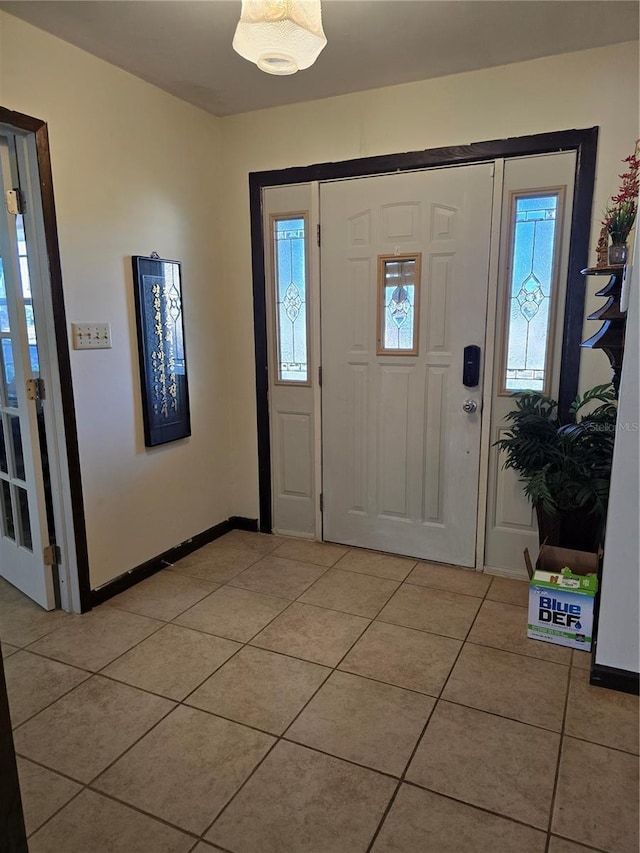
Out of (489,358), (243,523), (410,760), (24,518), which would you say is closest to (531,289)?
(489,358)

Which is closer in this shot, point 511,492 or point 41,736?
point 41,736

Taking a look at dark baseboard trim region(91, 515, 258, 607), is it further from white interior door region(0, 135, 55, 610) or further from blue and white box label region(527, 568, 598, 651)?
blue and white box label region(527, 568, 598, 651)

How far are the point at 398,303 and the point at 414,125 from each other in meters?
0.88

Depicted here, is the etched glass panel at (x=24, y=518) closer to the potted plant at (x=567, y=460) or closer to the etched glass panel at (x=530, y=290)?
the potted plant at (x=567, y=460)

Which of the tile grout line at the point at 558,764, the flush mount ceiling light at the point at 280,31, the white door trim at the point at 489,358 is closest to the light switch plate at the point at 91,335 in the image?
the flush mount ceiling light at the point at 280,31

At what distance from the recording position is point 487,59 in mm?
2498

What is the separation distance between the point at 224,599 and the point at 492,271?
2.09m

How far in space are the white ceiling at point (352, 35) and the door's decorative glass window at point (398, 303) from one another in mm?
874

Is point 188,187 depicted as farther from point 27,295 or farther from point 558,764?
point 558,764

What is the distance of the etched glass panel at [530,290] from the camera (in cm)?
261

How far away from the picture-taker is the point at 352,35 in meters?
2.26

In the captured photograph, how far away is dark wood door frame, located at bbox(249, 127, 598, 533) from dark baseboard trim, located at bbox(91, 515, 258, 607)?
132cm

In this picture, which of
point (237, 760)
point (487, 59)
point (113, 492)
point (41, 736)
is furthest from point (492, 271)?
point (41, 736)

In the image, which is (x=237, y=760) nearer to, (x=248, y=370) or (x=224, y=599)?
(x=224, y=599)
